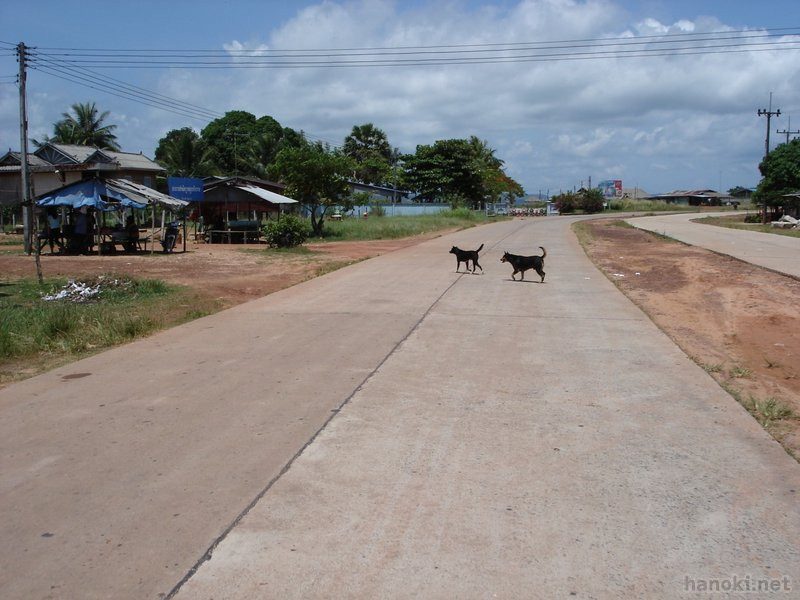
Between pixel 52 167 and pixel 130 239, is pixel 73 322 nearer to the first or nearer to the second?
pixel 130 239

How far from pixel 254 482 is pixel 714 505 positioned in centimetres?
296

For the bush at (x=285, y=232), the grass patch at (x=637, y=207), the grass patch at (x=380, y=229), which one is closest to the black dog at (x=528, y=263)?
the bush at (x=285, y=232)

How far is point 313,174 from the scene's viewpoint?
118ft

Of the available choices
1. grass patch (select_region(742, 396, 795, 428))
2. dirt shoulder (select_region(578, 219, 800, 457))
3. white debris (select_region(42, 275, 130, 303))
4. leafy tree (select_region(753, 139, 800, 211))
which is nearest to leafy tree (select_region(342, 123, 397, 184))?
leafy tree (select_region(753, 139, 800, 211))

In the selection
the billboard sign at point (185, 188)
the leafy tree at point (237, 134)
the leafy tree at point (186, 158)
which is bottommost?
the billboard sign at point (185, 188)

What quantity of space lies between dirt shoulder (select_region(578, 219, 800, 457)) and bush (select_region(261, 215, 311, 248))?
470 inches

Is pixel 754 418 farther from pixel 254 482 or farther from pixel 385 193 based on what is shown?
pixel 385 193

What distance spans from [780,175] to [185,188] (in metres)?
48.1

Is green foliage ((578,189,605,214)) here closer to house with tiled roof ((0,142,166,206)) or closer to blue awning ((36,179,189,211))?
house with tiled roof ((0,142,166,206))

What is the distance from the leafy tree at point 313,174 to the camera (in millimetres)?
35844

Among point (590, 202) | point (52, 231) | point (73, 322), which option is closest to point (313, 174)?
point (52, 231)

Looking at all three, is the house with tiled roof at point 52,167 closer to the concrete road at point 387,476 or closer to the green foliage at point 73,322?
the green foliage at point 73,322

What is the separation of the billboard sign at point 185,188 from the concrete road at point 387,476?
985 inches

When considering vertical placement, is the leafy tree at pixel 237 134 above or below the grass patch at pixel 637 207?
above
